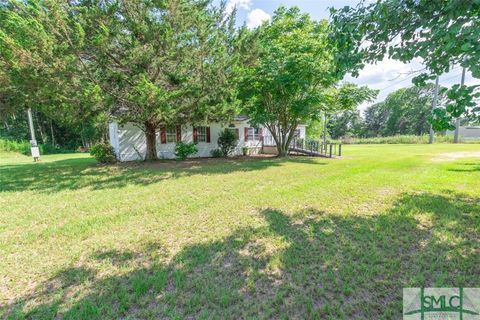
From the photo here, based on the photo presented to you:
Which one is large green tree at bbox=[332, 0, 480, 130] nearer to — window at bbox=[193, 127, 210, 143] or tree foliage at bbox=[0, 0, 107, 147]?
tree foliage at bbox=[0, 0, 107, 147]

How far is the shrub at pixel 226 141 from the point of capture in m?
15.9

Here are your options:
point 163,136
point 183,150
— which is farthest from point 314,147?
point 163,136

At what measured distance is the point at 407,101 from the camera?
53.3 m

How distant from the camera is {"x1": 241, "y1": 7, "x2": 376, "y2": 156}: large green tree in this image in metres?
10.9

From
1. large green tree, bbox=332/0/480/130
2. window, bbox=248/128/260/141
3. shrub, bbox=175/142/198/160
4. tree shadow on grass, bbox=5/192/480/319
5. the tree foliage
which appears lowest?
tree shadow on grass, bbox=5/192/480/319

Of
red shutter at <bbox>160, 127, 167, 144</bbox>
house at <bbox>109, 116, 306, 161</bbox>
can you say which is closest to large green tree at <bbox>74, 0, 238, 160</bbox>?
house at <bbox>109, 116, 306, 161</bbox>

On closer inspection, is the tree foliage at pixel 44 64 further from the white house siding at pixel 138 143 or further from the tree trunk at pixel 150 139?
the white house siding at pixel 138 143

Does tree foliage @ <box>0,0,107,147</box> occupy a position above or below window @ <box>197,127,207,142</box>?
above

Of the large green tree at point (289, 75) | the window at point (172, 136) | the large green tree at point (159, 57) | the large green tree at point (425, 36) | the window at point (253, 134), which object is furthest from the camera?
the window at point (253, 134)

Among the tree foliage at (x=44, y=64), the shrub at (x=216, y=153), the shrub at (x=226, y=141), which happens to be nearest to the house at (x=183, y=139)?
the shrub at (x=216, y=153)

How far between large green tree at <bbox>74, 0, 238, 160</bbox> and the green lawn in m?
4.39

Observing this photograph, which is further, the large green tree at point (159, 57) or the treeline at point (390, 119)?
the treeline at point (390, 119)

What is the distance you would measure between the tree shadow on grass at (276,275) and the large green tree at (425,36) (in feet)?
5.81

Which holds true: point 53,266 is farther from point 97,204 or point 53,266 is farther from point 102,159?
point 102,159
